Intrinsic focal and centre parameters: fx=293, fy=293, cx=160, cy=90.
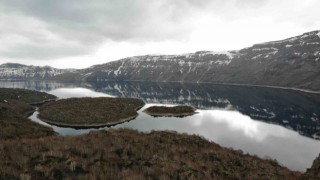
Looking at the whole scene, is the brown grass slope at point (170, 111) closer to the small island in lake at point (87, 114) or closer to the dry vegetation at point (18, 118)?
the small island in lake at point (87, 114)

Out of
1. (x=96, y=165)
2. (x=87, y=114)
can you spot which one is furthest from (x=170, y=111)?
(x=96, y=165)

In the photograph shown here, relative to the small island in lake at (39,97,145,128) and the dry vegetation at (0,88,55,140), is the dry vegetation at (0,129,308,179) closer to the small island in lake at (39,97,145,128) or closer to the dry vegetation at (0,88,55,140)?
the dry vegetation at (0,88,55,140)

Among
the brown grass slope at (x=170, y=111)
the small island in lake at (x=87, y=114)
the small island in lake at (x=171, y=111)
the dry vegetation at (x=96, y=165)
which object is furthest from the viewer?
the brown grass slope at (x=170, y=111)

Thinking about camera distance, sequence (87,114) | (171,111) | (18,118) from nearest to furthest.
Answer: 1. (18,118)
2. (87,114)
3. (171,111)

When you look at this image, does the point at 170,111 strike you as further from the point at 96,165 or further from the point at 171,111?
the point at 96,165

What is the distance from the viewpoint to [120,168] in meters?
17.2

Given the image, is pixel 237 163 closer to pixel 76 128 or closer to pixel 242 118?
pixel 76 128

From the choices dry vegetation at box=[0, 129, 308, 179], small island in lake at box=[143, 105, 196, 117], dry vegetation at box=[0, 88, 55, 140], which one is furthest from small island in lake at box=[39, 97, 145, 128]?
dry vegetation at box=[0, 129, 308, 179]

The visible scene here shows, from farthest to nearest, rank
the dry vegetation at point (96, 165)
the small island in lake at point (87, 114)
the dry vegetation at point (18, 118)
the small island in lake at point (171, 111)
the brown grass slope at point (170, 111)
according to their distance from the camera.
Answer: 1. the brown grass slope at point (170, 111)
2. the small island in lake at point (171, 111)
3. the small island in lake at point (87, 114)
4. the dry vegetation at point (18, 118)
5. the dry vegetation at point (96, 165)

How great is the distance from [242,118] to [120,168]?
85.1 metres

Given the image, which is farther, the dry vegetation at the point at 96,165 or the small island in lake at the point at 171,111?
the small island in lake at the point at 171,111

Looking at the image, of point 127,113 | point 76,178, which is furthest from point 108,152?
point 127,113

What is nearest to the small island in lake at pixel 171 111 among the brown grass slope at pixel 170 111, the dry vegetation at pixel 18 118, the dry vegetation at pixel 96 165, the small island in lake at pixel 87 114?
the brown grass slope at pixel 170 111

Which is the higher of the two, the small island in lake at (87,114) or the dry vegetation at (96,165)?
the dry vegetation at (96,165)
